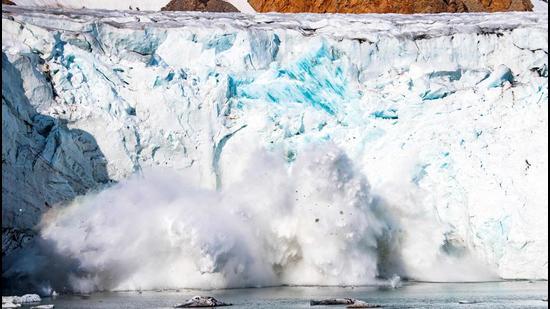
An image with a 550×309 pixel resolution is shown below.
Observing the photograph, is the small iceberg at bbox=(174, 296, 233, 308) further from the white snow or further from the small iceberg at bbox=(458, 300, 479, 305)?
the white snow

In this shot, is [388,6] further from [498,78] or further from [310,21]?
[498,78]

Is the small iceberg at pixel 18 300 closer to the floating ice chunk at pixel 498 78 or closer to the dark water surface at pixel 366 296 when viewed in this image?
the dark water surface at pixel 366 296

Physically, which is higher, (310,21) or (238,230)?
(310,21)

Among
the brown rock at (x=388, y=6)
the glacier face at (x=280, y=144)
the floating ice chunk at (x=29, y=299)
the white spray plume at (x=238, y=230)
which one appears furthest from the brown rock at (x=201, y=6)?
the floating ice chunk at (x=29, y=299)

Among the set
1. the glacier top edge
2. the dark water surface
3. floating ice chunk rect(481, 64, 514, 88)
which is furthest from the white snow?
the dark water surface

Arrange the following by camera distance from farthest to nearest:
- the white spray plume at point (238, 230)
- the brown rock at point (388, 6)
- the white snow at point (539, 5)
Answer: the white snow at point (539, 5), the brown rock at point (388, 6), the white spray plume at point (238, 230)

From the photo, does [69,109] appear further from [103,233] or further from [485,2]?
[485,2]

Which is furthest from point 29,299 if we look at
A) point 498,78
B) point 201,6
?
point 201,6
